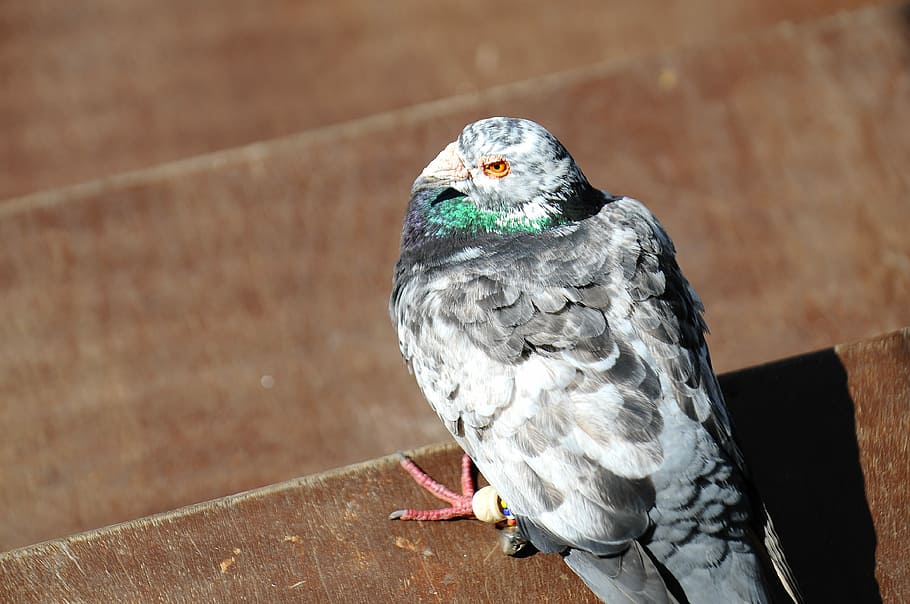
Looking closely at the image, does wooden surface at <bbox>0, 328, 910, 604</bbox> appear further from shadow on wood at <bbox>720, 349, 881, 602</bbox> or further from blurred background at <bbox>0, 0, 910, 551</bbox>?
blurred background at <bbox>0, 0, 910, 551</bbox>

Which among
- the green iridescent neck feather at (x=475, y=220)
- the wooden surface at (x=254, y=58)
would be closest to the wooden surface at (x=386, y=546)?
the green iridescent neck feather at (x=475, y=220)

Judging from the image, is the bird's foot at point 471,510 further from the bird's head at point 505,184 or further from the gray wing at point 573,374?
the bird's head at point 505,184

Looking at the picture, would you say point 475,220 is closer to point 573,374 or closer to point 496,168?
point 496,168

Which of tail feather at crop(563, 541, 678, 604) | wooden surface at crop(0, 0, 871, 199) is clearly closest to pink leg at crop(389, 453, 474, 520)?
tail feather at crop(563, 541, 678, 604)

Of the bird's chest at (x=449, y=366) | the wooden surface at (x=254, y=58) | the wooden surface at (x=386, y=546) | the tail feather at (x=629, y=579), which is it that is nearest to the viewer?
the tail feather at (x=629, y=579)

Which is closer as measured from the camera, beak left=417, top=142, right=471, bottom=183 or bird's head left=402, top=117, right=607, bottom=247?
bird's head left=402, top=117, right=607, bottom=247

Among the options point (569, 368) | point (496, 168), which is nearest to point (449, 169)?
point (496, 168)
